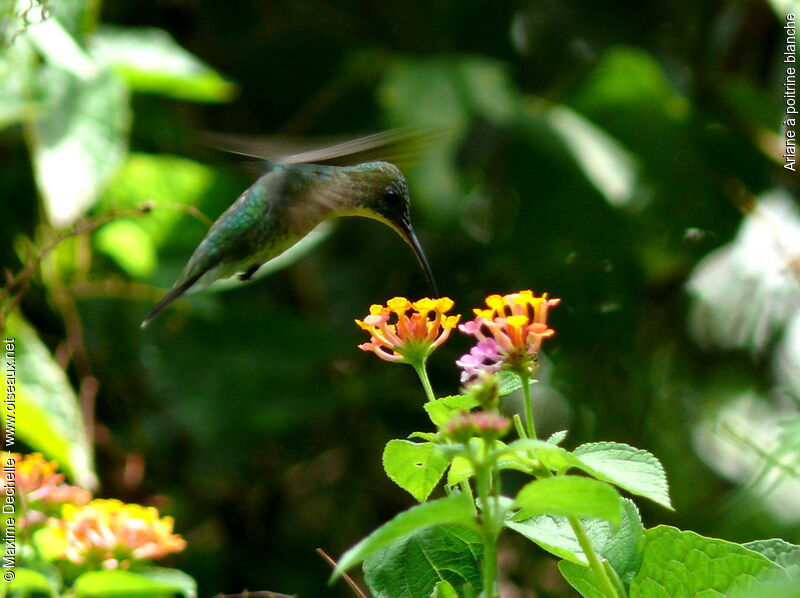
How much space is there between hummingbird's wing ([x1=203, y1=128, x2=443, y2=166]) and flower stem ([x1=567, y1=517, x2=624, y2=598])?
0.68 meters

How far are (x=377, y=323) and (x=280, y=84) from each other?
2.00 metres

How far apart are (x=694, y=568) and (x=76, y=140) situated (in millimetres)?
1326

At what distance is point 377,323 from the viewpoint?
94 centimetres

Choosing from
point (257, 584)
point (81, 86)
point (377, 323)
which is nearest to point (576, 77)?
point (81, 86)

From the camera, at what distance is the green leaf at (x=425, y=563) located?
88cm

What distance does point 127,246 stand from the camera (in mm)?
2092

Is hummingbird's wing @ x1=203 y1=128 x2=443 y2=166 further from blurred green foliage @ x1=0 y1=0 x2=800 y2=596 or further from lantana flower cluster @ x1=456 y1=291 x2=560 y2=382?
blurred green foliage @ x1=0 y1=0 x2=800 y2=596

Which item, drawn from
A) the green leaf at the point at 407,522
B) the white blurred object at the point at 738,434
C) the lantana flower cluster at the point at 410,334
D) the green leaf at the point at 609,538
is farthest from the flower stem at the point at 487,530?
the white blurred object at the point at 738,434

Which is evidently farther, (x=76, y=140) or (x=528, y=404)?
(x=76, y=140)

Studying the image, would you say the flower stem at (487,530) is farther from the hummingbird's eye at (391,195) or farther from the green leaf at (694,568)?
the hummingbird's eye at (391,195)

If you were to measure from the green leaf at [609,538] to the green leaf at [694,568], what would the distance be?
0.07ft

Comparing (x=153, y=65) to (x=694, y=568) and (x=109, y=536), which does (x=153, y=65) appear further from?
(x=694, y=568)

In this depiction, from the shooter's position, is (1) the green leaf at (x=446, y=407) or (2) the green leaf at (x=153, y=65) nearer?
(1) the green leaf at (x=446, y=407)

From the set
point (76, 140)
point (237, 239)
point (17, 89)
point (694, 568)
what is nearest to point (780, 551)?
point (694, 568)
